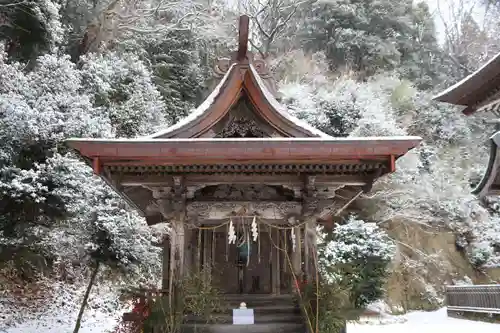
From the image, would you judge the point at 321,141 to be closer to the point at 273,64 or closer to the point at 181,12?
the point at 181,12

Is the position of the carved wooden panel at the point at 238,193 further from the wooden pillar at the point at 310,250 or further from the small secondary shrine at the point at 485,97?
the small secondary shrine at the point at 485,97

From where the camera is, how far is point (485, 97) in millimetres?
7918

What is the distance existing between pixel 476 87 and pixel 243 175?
4180 millimetres

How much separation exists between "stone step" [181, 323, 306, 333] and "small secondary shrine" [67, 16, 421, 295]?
0.81 m

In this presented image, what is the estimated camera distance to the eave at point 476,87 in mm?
7359

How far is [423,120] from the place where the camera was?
942 inches

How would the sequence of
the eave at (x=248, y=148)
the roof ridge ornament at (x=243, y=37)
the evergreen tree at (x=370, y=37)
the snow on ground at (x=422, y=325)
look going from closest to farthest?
the eave at (x=248, y=148) → the roof ridge ornament at (x=243, y=37) → the snow on ground at (x=422, y=325) → the evergreen tree at (x=370, y=37)

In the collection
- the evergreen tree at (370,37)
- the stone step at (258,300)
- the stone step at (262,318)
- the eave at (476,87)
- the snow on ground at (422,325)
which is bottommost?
the snow on ground at (422,325)

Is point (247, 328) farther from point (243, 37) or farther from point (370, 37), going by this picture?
point (370, 37)

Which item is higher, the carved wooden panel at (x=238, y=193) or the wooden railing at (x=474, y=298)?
the carved wooden panel at (x=238, y=193)

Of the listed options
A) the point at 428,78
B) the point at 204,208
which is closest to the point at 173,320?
the point at 204,208

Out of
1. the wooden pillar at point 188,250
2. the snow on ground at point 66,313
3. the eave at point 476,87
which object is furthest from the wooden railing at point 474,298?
the snow on ground at point 66,313

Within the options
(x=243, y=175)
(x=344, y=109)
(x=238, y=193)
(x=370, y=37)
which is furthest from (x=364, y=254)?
(x=370, y=37)

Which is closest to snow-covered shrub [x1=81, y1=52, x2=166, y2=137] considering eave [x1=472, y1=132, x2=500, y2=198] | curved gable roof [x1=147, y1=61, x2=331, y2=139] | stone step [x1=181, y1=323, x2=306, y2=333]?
curved gable roof [x1=147, y1=61, x2=331, y2=139]
